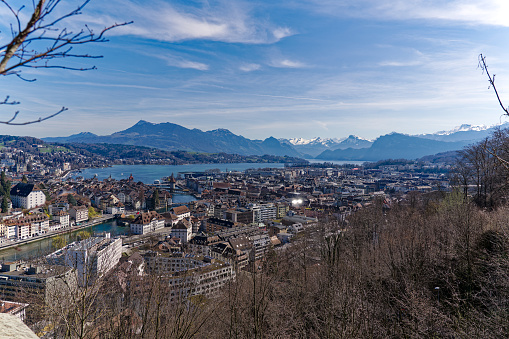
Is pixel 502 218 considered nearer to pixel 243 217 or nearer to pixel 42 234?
pixel 243 217

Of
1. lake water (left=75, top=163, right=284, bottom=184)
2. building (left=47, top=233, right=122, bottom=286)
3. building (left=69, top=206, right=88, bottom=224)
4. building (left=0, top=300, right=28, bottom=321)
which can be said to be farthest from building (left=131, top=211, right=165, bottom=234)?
lake water (left=75, top=163, right=284, bottom=184)

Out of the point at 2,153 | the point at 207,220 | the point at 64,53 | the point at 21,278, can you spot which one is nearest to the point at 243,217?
the point at 207,220

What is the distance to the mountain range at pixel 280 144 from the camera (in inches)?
3779

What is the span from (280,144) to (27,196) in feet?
→ 456

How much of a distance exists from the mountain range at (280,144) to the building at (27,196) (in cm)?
9147

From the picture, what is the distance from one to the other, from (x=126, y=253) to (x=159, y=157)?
215 feet

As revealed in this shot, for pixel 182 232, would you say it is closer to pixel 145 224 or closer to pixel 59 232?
pixel 145 224

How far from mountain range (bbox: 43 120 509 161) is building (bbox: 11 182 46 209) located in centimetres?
9147

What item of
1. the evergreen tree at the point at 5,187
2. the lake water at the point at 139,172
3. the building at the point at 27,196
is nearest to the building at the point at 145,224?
the building at the point at 27,196

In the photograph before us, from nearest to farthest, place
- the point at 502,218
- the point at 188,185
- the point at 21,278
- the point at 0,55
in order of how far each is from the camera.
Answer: the point at 0,55 < the point at 502,218 < the point at 21,278 < the point at 188,185

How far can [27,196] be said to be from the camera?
64.3ft

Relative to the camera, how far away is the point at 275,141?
158500mm

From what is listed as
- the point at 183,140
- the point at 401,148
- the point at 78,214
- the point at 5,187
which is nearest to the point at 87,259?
the point at 78,214

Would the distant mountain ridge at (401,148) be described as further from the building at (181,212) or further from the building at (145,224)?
the building at (145,224)
